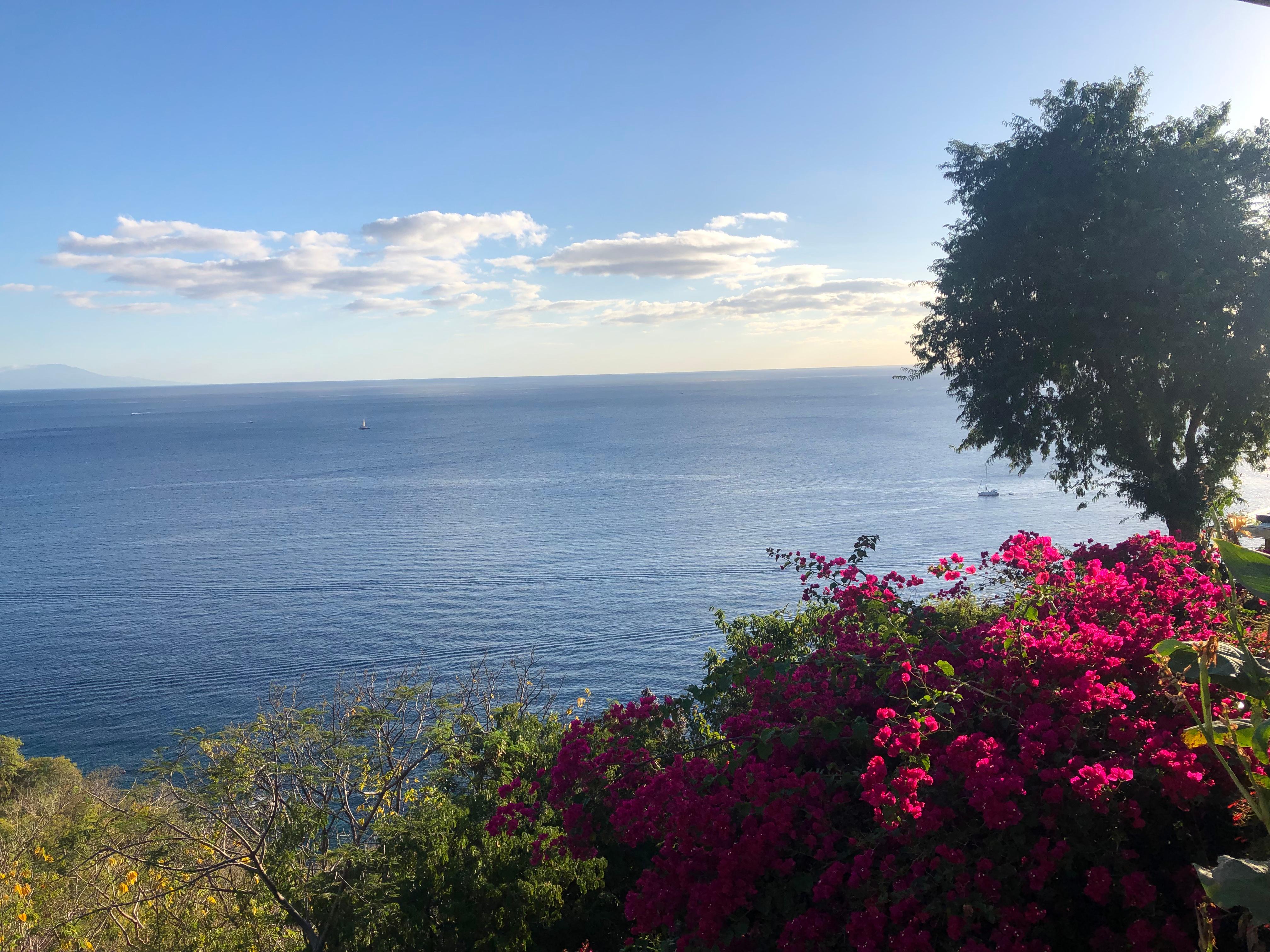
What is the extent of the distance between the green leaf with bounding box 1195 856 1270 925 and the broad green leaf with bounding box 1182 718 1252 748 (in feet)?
1.34

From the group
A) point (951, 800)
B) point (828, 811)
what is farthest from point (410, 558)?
point (951, 800)

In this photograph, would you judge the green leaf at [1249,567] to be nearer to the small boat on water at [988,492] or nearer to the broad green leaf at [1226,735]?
the broad green leaf at [1226,735]

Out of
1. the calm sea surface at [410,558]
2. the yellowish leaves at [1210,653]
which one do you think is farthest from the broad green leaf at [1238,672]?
the calm sea surface at [410,558]

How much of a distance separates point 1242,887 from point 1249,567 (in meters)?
1.15

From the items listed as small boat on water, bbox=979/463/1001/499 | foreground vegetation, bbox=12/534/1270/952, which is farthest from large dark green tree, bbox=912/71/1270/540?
small boat on water, bbox=979/463/1001/499

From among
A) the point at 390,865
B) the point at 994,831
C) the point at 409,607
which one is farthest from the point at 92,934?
the point at 409,607

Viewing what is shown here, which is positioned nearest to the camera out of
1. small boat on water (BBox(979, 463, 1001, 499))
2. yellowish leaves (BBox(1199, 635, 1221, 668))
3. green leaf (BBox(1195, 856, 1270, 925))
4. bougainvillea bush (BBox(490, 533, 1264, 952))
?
green leaf (BBox(1195, 856, 1270, 925))

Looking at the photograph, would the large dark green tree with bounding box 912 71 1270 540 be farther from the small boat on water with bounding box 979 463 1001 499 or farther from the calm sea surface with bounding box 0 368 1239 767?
the small boat on water with bounding box 979 463 1001 499

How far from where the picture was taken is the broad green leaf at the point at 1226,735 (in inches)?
121

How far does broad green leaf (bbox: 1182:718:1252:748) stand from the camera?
3064 mm

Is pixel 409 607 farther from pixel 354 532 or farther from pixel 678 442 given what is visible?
pixel 678 442

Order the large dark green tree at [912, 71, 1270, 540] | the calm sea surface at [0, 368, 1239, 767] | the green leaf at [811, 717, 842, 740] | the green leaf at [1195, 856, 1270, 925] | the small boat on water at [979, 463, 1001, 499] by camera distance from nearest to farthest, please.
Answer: the green leaf at [1195, 856, 1270, 925]
the green leaf at [811, 717, 842, 740]
the large dark green tree at [912, 71, 1270, 540]
the calm sea surface at [0, 368, 1239, 767]
the small boat on water at [979, 463, 1001, 499]

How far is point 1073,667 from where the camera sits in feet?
15.9

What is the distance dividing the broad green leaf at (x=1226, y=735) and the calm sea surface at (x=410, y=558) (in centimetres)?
3090
